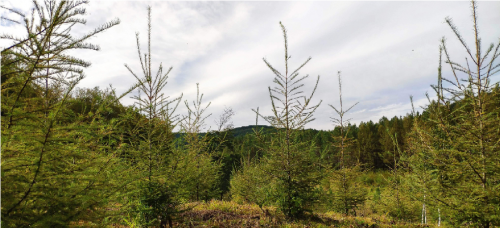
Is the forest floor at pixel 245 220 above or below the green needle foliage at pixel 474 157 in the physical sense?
below

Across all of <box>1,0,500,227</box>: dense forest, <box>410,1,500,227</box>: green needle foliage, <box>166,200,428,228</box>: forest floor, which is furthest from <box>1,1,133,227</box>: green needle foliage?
<box>410,1,500,227</box>: green needle foliage

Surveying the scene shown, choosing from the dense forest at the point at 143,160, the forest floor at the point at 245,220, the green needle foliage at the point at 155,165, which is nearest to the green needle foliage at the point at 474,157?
the dense forest at the point at 143,160

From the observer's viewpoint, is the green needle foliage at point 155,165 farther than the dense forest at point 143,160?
Yes

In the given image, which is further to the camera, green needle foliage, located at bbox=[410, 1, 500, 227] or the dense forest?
green needle foliage, located at bbox=[410, 1, 500, 227]

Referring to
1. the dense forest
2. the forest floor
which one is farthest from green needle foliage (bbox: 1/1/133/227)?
the forest floor

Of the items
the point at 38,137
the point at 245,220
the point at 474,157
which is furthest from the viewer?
the point at 245,220

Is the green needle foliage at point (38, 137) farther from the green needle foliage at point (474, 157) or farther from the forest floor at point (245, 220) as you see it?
the green needle foliage at point (474, 157)

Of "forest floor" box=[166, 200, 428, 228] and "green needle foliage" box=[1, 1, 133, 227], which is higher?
"green needle foliage" box=[1, 1, 133, 227]

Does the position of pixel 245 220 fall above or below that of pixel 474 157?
below

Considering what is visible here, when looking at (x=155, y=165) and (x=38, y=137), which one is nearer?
(x=38, y=137)

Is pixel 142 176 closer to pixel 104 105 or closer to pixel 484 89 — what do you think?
pixel 104 105

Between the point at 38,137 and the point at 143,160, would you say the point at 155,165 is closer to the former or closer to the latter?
the point at 143,160

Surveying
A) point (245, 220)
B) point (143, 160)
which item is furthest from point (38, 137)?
point (245, 220)

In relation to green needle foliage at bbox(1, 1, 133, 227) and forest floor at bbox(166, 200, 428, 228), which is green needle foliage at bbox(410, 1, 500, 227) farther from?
green needle foliage at bbox(1, 1, 133, 227)
